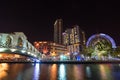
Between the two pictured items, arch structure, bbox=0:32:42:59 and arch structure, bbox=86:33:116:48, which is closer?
arch structure, bbox=0:32:42:59

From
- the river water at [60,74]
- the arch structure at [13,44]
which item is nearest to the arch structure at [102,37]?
the arch structure at [13,44]

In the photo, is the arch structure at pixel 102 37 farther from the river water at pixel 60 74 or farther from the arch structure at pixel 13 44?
the river water at pixel 60 74

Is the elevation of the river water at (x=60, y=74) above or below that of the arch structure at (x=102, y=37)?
below

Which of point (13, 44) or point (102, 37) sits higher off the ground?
point (102, 37)

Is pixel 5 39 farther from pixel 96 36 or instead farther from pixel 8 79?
pixel 8 79

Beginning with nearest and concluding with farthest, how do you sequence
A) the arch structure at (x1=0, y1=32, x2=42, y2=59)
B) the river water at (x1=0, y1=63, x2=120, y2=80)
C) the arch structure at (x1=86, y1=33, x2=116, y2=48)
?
the river water at (x1=0, y1=63, x2=120, y2=80) < the arch structure at (x1=0, y1=32, x2=42, y2=59) < the arch structure at (x1=86, y1=33, x2=116, y2=48)

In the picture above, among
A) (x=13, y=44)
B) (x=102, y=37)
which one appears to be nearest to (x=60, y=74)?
(x=13, y=44)

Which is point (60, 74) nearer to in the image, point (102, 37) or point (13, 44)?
point (13, 44)

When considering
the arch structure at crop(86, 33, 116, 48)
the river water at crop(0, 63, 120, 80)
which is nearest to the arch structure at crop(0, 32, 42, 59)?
the arch structure at crop(86, 33, 116, 48)

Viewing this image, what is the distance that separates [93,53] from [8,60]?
1982 inches

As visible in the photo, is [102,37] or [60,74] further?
[102,37]

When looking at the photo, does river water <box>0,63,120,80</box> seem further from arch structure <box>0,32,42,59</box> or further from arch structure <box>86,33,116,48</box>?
arch structure <box>86,33,116,48</box>

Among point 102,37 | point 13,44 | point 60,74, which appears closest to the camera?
point 60,74

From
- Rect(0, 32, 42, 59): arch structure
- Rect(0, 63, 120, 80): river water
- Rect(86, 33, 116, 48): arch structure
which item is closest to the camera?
Rect(0, 63, 120, 80): river water
